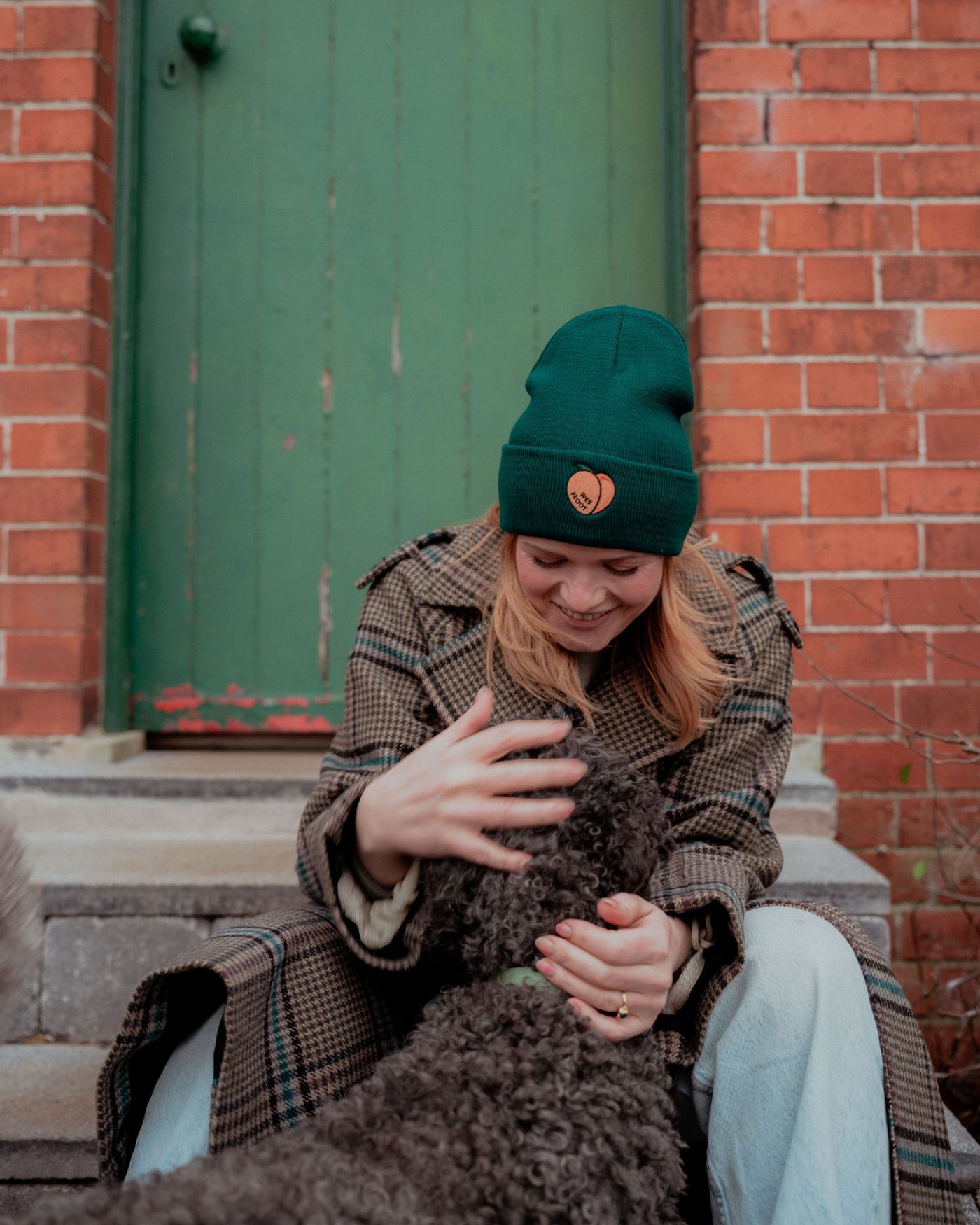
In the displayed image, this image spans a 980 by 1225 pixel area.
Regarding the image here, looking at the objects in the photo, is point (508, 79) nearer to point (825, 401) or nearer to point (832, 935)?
point (825, 401)

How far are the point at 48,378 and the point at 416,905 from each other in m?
1.97

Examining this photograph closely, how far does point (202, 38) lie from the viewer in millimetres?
2689

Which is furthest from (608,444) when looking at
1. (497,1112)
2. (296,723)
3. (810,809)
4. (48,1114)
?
(296,723)

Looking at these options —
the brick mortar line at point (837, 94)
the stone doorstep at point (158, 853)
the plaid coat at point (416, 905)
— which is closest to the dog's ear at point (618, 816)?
the plaid coat at point (416, 905)

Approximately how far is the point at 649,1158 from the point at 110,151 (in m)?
2.78

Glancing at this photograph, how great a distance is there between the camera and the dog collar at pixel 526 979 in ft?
3.49

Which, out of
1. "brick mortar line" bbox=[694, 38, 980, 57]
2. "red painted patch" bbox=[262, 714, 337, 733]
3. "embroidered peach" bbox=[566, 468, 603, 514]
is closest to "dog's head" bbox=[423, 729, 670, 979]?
"embroidered peach" bbox=[566, 468, 603, 514]

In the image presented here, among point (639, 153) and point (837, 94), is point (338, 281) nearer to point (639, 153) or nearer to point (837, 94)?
point (639, 153)

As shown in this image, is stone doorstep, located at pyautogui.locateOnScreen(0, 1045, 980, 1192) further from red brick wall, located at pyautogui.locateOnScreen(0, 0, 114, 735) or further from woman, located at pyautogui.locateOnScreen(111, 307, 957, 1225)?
red brick wall, located at pyautogui.locateOnScreen(0, 0, 114, 735)

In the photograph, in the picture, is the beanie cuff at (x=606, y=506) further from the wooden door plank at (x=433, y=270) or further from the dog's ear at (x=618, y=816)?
the wooden door plank at (x=433, y=270)

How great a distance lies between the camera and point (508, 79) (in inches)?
109

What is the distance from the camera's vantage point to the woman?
1109 millimetres

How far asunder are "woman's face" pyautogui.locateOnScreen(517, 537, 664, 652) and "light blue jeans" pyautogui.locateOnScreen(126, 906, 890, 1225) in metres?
0.50

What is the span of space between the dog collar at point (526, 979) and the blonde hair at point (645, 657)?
46 centimetres
